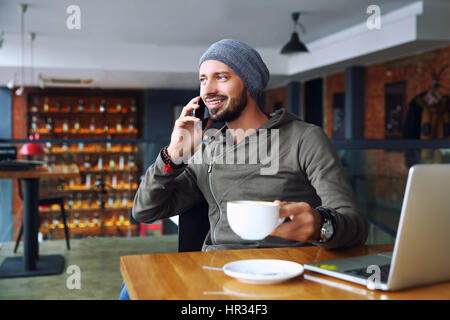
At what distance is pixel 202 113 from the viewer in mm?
1476

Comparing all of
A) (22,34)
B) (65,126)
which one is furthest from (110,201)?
(65,126)

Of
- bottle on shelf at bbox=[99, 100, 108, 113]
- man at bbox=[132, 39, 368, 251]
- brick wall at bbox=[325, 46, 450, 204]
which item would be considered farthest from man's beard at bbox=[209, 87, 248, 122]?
bottle on shelf at bbox=[99, 100, 108, 113]

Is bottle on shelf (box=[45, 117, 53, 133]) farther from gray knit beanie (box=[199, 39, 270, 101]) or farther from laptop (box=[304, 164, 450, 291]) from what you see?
laptop (box=[304, 164, 450, 291])

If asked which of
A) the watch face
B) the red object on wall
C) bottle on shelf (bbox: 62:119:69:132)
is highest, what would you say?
bottle on shelf (bbox: 62:119:69:132)

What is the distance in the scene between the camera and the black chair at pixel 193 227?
1.57 meters

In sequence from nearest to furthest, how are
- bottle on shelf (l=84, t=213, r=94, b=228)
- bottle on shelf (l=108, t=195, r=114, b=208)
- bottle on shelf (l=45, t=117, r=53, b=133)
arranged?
bottle on shelf (l=84, t=213, r=94, b=228) → bottle on shelf (l=108, t=195, r=114, b=208) → bottle on shelf (l=45, t=117, r=53, b=133)

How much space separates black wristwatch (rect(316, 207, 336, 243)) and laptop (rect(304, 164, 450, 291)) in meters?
0.21

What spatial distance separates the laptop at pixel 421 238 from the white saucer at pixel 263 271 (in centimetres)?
8

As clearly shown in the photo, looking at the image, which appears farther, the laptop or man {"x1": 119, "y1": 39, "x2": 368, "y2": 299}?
man {"x1": 119, "y1": 39, "x2": 368, "y2": 299}

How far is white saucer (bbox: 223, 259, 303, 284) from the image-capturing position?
0.85 meters

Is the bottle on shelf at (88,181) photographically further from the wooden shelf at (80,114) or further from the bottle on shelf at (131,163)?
the wooden shelf at (80,114)

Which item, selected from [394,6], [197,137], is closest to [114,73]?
[394,6]

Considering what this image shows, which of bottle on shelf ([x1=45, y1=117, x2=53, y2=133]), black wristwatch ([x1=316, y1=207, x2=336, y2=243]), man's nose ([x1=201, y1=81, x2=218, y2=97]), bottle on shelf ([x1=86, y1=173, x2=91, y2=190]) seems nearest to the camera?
black wristwatch ([x1=316, y1=207, x2=336, y2=243])
